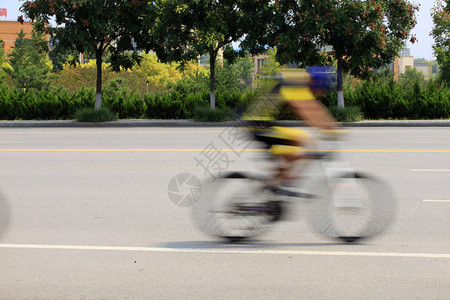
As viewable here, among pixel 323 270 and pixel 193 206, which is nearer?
pixel 323 270

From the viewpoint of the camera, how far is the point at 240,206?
17.2ft

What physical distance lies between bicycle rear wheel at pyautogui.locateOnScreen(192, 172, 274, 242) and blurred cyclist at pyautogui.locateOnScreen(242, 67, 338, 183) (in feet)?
0.90

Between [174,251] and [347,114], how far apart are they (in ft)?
62.7

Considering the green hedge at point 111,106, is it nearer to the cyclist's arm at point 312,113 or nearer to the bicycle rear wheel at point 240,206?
the bicycle rear wheel at point 240,206

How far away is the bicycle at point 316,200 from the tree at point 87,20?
19850 millimetres

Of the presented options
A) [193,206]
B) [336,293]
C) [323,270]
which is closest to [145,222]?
[193,206]

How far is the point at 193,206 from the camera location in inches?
280

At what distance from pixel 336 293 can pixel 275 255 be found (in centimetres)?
102

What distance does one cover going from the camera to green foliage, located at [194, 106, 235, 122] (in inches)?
943

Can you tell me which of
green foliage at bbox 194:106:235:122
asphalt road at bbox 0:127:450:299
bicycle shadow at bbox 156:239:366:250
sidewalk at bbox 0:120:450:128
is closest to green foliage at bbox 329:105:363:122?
sidewalk at bbox 0:120:450:128

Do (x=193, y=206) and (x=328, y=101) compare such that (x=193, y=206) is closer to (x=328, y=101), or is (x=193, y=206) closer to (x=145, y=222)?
(x=145, y=222)

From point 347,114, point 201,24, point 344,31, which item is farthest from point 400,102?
point 201,24

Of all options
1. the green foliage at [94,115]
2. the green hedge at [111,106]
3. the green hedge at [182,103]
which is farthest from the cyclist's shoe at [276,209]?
the green hedge at [111,106]

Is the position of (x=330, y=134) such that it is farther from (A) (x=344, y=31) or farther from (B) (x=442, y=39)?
(B) (x=442, y=39)
